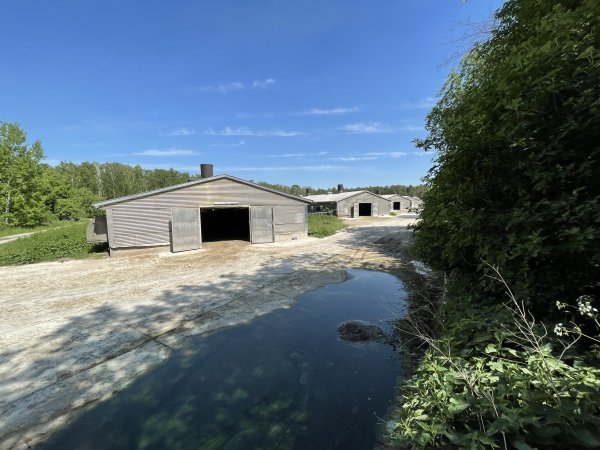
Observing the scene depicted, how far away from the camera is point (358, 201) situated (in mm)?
36719

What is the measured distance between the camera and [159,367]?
4.23 meters

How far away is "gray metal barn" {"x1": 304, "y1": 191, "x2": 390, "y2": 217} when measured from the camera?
35.7 m

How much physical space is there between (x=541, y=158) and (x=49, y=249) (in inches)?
706

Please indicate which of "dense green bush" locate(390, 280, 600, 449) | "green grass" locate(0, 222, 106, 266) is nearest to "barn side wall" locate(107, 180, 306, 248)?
"green grass" locate(0, 222, 106, 266)

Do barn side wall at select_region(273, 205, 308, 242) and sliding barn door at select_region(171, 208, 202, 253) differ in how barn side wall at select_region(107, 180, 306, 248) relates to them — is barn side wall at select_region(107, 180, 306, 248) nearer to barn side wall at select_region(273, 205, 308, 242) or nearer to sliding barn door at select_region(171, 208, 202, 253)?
barn side wall at select_region(273, 205, 308, 242)

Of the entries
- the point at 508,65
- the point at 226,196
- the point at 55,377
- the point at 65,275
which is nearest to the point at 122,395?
the point at 55,377

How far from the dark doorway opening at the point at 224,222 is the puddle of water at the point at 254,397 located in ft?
51.1

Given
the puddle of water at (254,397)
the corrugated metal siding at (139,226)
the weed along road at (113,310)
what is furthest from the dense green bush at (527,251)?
the corrugated metal siding at (139,226)

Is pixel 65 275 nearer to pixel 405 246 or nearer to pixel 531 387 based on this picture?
pixel 531 387

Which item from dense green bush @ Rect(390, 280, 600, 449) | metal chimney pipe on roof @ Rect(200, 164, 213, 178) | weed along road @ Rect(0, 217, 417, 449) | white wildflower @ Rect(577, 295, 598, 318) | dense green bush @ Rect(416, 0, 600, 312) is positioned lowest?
weed along road @ Rect(0, 217, 417, 449)

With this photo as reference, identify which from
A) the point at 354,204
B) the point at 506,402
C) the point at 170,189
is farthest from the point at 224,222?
the point at 506,402

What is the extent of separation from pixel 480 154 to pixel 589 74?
1149 mm

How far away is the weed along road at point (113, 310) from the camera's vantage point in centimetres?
366

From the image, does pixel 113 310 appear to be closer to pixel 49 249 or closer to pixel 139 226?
pixel 139 226
